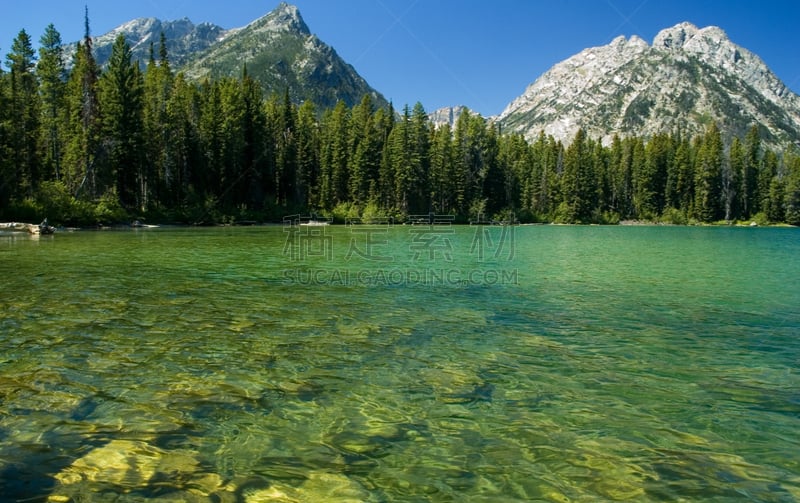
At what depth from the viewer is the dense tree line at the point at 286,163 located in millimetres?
58334

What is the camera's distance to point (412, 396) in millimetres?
6582

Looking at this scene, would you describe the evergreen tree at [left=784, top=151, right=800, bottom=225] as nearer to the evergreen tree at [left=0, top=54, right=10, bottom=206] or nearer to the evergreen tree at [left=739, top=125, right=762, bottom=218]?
the evergreen tree at [left=739, top=125, right=762, bottom=218]

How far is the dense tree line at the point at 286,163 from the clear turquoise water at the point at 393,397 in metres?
50.1

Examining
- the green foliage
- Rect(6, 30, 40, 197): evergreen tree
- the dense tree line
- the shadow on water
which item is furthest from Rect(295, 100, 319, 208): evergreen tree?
the shadow on water

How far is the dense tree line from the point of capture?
58.3 m

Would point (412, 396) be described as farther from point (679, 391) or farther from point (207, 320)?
point (207, 320)

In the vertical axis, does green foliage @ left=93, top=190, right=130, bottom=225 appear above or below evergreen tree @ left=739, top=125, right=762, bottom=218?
below

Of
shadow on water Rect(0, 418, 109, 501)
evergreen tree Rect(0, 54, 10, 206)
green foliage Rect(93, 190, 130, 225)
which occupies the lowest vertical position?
shadow on water Rect(0, 418, 109, 501)

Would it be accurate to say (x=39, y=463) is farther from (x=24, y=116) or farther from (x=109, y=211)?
(x=24, y=116)

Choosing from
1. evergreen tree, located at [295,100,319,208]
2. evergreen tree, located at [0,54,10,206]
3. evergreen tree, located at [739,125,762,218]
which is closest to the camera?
evergreen tree, located at [0,54,10,206]

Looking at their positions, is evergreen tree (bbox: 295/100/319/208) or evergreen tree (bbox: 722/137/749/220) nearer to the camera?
evergreen tree (bbox: 295/100/319/208)

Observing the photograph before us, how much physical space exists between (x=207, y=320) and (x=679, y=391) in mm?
9364

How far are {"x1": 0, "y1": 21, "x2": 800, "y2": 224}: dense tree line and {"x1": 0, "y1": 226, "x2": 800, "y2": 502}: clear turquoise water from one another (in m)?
50.1

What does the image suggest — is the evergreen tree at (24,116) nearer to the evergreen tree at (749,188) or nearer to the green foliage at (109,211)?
the green foliage at (109,211)
